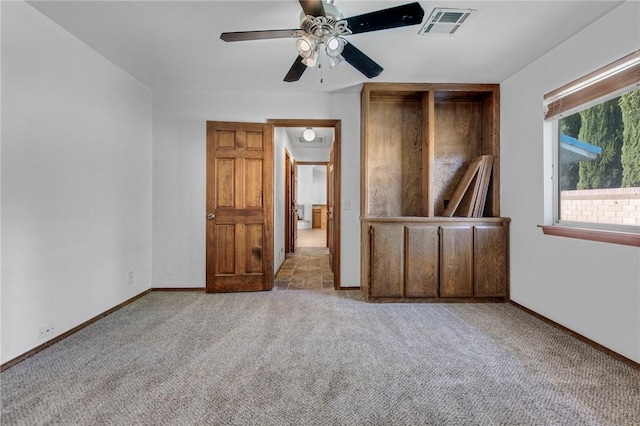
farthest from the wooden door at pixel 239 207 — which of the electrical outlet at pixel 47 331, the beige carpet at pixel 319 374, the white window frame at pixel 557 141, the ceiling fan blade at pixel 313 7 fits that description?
the white window frame at pixel 557 141

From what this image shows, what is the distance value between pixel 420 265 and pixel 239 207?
2.17 m

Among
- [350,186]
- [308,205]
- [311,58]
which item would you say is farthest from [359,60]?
[308,205]

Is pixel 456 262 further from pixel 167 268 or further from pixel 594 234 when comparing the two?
pixel 167 268

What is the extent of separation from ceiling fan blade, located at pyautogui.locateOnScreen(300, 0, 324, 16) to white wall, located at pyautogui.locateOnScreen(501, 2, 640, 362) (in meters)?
2.04

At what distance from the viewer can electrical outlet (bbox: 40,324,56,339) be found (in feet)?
6.82

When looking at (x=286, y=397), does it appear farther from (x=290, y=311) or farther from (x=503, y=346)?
(x=503, y=346)

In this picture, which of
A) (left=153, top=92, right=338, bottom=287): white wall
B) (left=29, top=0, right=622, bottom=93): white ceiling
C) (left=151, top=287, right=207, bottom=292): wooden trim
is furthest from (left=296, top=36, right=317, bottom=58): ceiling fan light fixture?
(left=151, top=287, right=207, bottom=292): wooden trim

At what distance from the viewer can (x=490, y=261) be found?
3105mm

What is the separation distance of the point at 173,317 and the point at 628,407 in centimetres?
319

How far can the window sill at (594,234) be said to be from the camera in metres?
1.88

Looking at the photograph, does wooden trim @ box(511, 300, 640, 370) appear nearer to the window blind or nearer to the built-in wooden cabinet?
the built-in wooden cabinet

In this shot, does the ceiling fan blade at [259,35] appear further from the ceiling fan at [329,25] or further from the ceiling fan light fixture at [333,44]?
the ceiling fan light fixture at [333,44]

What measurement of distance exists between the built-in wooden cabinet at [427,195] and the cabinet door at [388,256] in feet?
0.04

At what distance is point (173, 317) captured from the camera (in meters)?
2.68
